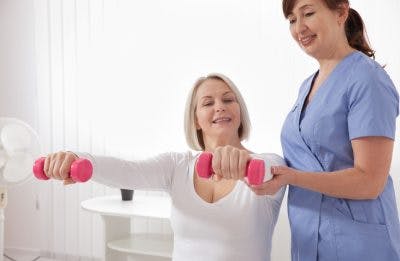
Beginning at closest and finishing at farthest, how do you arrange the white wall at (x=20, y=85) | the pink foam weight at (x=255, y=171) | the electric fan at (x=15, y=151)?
the pink foam weight at (x=255, y=171) → the electric fan at (x=15, y=151) → the white wall at (x=20, y=85)

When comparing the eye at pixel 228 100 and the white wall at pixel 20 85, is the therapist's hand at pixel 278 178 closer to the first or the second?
the eye at pixel 228 100

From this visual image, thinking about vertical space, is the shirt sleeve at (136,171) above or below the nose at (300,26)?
below

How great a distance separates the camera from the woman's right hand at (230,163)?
0.95m

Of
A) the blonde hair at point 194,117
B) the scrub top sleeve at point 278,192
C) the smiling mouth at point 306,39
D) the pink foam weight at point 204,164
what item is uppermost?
the smiling mouth at point 306,39

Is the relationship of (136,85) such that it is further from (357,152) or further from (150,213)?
(357,152)

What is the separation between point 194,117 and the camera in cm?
165

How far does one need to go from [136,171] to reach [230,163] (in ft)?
1.67

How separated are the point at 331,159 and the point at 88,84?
95.4 inches

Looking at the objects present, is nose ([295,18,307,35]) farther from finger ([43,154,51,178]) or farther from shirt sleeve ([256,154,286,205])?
finger ([43,154,51,178])

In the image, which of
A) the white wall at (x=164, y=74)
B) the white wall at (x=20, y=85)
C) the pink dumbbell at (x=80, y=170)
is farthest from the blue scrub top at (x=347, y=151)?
the white wall at (x=20, y=85)

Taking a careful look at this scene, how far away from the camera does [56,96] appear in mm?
3402

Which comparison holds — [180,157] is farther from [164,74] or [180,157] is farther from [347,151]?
[164,74]

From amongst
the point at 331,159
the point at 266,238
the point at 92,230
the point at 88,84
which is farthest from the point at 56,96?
the point at 331,159

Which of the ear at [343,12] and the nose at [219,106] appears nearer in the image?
the ear at [343,12]
